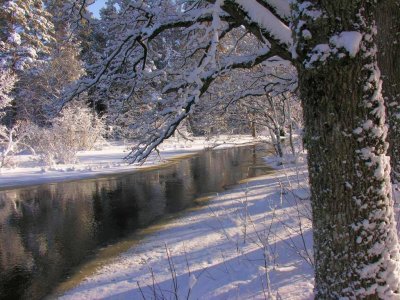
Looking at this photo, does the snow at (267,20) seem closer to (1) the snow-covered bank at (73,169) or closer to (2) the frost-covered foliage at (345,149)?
(2) the frost-covered foliage at (345,149)

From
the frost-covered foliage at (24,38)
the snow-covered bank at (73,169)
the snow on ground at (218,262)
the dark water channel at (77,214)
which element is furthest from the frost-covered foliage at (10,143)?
the snow on ground at (218,262)

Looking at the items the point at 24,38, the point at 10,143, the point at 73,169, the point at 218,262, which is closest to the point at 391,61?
the point at 218,262

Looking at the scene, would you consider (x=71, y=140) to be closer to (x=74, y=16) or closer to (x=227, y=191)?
(x=227, y=191)

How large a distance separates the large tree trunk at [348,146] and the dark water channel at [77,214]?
20.3 feet

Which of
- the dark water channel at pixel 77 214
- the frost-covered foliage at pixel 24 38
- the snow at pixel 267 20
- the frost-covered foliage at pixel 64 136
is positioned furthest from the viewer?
the frost-covered foliage at pixel 64 136

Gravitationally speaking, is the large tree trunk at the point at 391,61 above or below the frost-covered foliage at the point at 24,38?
below

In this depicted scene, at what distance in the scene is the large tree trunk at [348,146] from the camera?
6.79 ft

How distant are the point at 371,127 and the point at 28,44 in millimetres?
29131

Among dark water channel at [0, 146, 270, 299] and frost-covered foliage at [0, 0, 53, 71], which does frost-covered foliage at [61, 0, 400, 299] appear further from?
frost-covered foliage at [0, 0, 53, 71]

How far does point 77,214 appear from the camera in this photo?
1217cm

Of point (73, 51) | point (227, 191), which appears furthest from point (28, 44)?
point (227, 191)

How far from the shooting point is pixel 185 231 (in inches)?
377

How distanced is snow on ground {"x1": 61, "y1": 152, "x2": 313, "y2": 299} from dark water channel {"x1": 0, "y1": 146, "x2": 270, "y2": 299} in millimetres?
1038

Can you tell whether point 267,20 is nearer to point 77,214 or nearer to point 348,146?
point 348,146
